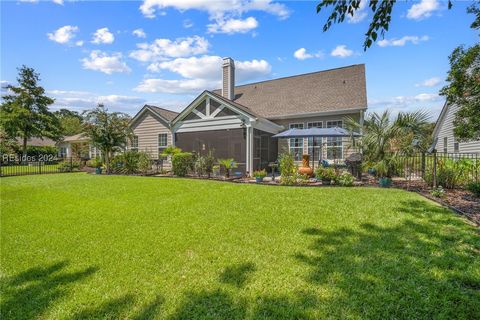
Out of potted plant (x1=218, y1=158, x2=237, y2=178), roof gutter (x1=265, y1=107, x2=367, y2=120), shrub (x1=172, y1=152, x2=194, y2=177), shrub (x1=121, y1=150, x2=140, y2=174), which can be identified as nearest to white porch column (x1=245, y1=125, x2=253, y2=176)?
potted plant (x1=218, y1=158, x2=237, y2=178)

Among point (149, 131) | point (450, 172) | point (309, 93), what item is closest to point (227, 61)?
point (309, 93)

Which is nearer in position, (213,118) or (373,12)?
(373,12)

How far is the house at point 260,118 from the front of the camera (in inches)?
524

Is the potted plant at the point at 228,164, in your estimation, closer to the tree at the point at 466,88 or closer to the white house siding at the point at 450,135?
the tree at the point at 466,88

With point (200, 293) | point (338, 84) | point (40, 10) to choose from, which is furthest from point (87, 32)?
point (338, 84)

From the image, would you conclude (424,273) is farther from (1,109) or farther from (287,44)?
(1,109)

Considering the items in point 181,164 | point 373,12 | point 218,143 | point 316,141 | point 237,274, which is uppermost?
point 373,12

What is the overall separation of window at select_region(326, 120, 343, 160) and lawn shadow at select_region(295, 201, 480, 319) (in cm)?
944

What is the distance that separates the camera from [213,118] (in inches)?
553

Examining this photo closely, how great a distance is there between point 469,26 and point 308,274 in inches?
274

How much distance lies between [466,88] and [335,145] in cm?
828

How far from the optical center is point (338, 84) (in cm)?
1602

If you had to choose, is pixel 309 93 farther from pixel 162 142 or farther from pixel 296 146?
pixel 162 142

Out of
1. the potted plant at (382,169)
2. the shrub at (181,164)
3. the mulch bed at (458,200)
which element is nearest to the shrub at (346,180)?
the potted plant at (382,169)
